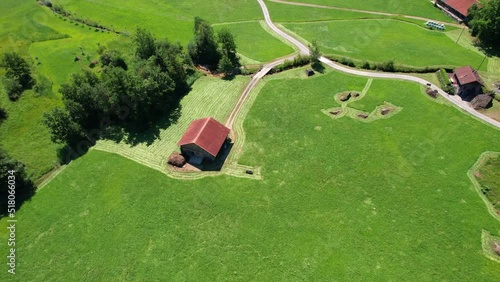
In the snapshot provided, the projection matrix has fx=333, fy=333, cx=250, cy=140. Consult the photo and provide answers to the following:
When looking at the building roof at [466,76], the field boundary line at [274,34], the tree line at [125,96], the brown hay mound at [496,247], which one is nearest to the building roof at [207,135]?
the tree line at [125,96]

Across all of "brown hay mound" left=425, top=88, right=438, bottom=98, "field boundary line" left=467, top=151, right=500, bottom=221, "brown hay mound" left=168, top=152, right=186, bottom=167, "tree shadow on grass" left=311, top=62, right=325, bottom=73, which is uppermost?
"brown hay mound" left=425, top=88, right=438, bottom=98

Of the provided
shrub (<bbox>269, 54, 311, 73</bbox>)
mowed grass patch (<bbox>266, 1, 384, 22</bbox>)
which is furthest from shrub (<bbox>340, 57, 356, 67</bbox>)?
mowed grass patch (<bbox>266, 1, 384, 22</bbox>)

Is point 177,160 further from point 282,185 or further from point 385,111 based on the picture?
point 385,111

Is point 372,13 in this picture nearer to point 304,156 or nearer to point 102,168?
point 304,156

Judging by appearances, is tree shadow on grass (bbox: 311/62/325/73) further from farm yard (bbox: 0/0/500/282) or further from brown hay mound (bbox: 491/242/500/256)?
brown hay mound (bbox: 491/242/500/256)

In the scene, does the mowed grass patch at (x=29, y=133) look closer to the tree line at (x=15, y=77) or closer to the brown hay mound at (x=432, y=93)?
the tree line at (x=15, y=77)
